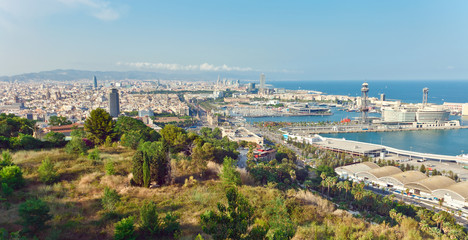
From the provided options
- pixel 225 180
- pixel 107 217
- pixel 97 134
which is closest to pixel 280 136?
pixel 97 134

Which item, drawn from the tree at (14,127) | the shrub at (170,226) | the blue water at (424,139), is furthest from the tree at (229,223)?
the blue water at (424,139)

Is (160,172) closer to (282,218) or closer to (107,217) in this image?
(107,217)

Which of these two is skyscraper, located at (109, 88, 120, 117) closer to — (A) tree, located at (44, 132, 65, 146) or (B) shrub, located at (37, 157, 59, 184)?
(A) tree, located at (44, 132, 65, 146)

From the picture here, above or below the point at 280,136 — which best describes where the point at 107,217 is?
above

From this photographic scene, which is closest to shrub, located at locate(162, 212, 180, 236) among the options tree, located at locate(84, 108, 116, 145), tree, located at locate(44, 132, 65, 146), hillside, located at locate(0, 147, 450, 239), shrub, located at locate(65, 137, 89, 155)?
hillside, located at locate(0, 147, 450, 239)

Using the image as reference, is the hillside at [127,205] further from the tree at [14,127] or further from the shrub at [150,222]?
the tree at [14,127]
